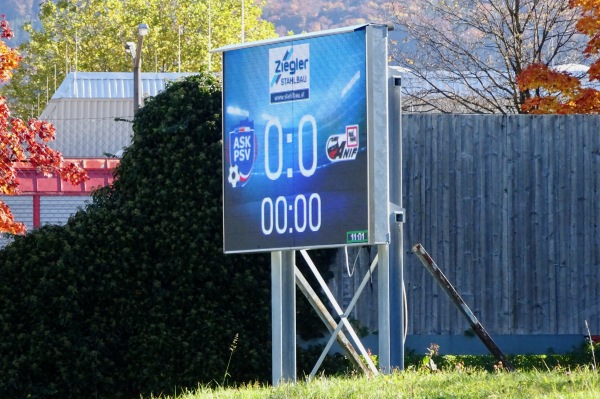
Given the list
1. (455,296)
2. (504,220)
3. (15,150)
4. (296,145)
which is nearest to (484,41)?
(504,220)

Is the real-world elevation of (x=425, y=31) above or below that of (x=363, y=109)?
above

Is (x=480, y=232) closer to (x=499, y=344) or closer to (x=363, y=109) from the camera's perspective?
(x=499, y=344)

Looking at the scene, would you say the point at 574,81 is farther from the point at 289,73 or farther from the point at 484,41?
the point at 289,73

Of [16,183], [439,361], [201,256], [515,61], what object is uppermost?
[515,61]

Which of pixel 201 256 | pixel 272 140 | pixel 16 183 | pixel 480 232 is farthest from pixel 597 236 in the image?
pixel 16 183

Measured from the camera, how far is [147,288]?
12508mm

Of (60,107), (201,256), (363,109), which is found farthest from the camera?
(60,107)

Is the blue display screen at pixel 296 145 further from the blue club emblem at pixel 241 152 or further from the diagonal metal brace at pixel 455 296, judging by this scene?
the diagonal metal brace at pixel 455 296

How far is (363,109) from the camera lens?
8.65 m

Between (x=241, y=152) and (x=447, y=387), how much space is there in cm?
310

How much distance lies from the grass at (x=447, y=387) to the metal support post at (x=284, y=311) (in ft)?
3.58

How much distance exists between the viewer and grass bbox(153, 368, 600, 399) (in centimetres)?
660

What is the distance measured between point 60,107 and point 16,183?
89.9ft

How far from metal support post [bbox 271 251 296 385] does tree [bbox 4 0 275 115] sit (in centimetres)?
4359
